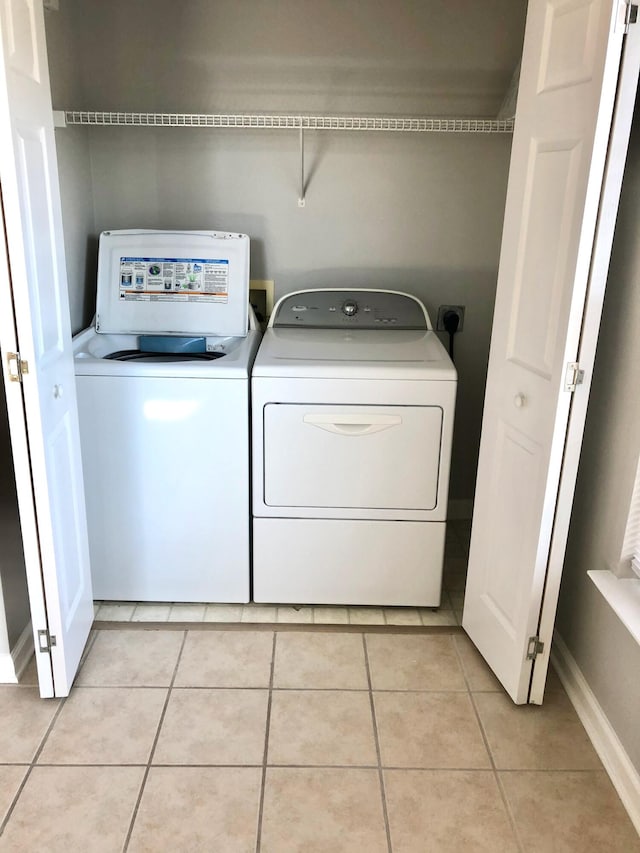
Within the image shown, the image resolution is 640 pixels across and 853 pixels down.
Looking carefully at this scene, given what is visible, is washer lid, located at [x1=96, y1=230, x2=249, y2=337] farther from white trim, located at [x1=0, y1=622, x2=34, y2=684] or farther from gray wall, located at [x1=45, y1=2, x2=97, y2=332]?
white trim, located at [x1=0, y1=622, x2=34, y2=684]

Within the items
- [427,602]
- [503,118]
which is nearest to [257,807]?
[427,602]

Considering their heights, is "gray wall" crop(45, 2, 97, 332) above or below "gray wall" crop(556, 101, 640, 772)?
above

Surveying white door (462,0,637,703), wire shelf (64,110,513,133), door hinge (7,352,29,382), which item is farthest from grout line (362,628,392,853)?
wire shelf (64,110,513,133)

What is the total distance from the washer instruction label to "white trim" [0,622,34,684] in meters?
1.21

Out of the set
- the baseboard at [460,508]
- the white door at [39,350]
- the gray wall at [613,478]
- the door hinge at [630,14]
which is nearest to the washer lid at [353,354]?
the gray wall at [613,478]

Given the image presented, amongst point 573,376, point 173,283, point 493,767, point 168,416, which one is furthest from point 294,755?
point 173,283

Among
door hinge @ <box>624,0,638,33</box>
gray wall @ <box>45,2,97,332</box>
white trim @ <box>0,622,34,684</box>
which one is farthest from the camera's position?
gray wall @ <box>45,2,97,332</box>

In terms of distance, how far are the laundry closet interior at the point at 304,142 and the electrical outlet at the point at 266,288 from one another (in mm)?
31

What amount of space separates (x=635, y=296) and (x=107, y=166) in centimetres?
192

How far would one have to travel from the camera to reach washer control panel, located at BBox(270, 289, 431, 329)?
8.66 feet

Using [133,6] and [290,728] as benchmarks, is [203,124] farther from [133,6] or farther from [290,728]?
[290,728]

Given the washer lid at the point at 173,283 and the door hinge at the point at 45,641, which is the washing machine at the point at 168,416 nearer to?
the washer lid at the point at 173,283

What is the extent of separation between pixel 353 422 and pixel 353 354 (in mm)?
251

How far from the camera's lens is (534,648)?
186 cm
